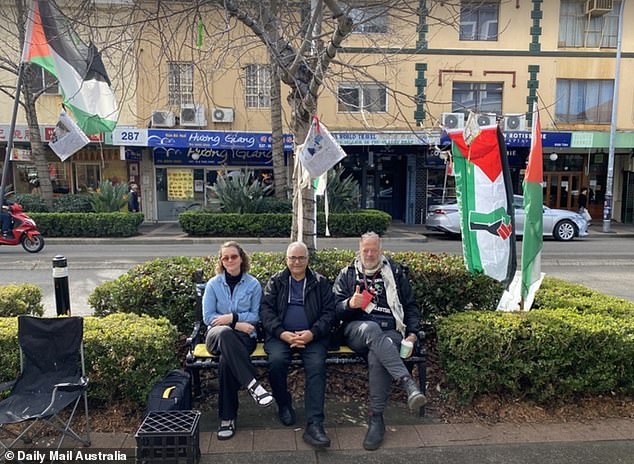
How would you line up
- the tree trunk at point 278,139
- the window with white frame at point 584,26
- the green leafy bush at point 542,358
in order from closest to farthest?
the green leafy bush at point 542,358
the tree trunk at point 278,139
the window with white frame at point 584,26

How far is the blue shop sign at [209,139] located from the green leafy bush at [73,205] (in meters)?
3.25

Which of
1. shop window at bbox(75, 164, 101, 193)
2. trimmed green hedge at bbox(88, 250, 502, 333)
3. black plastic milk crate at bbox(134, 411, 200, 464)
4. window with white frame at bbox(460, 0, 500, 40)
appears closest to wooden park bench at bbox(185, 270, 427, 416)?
trimmed green hedge at bbox(88, 250, 502, 333)

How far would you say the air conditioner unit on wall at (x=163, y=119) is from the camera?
18.8m

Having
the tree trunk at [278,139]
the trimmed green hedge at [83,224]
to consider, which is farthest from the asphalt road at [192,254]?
the tree trunk at [278,139]

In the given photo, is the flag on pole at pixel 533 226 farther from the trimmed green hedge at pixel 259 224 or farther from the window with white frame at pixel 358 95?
the trimmed green hedge at pixel 259 224

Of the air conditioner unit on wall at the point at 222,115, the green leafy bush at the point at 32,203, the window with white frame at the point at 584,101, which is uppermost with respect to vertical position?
the window with white frame at the point at 584,101

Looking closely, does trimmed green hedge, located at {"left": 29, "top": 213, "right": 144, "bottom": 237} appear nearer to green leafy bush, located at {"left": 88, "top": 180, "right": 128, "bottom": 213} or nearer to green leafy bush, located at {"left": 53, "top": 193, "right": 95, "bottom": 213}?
green leafy bush, located at {"left": 88, "top": 180, "right": 128, "bottom": 213}

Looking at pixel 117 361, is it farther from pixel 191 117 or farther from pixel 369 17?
pixel 191 117

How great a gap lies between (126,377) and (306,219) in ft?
8.66

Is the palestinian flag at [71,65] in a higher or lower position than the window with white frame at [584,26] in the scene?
lower

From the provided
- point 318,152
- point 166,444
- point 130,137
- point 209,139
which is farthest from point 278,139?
point 166,444

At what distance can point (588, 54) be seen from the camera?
65.5 ft

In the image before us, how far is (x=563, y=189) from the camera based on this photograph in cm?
2227

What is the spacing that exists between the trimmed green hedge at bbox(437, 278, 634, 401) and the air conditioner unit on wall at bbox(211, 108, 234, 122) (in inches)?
672
